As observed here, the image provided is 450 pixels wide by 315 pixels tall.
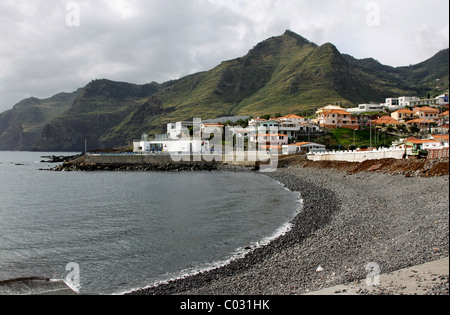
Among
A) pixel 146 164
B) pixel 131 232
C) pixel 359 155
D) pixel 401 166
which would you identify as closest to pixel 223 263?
pixel 131 232

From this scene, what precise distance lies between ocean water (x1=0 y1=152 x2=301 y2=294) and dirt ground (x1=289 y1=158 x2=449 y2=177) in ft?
36.6

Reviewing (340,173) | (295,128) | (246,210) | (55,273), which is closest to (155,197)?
(246,210)

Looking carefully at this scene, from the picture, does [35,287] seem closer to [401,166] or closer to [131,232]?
[131,232]

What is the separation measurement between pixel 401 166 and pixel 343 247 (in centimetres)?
2352

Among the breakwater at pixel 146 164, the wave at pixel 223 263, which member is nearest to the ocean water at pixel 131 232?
the wave at pixel 223 263

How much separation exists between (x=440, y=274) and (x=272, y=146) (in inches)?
2584

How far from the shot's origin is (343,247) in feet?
49.4

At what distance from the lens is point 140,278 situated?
555 inches

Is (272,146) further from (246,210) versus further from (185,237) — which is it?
(185,237)

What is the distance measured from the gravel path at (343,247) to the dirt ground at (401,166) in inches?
107

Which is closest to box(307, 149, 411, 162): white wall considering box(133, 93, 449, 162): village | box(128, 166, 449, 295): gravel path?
box(133, 93, 449, 162): village

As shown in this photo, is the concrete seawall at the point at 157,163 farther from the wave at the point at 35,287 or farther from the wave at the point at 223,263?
the wave at the point at 35,287

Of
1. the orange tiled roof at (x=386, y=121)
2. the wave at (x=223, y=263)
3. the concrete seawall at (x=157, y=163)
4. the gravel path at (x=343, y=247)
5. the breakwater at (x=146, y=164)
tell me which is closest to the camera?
the gravel path at (x=343, y=247)

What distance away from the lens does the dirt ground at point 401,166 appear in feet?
89.4
